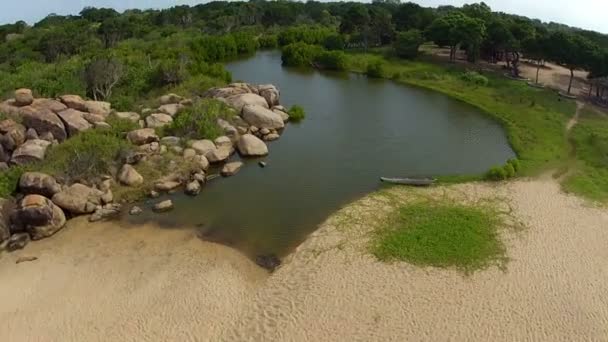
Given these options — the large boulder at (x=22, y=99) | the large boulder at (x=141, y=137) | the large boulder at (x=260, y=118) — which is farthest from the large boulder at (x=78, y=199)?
the large boulder at (x=260, y=118)

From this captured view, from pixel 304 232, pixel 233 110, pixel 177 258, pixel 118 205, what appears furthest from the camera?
pixel 233 110

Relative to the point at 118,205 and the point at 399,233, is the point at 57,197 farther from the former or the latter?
the point at 399,233

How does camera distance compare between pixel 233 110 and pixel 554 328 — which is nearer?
pixel 554 328

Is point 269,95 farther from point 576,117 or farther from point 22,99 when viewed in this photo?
point 576,117

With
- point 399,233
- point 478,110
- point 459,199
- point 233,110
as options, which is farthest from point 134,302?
point 478,110

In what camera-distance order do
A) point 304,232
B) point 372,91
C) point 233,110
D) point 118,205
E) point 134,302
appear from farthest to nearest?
1. point 372,91
2. point 233,110
3. point 118,205
4. point 304,232
5. point 134,302
